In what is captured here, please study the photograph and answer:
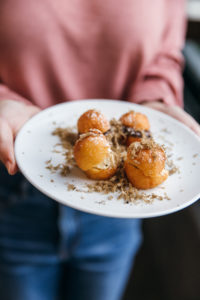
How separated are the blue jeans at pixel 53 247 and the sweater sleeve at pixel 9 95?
0.20 metres

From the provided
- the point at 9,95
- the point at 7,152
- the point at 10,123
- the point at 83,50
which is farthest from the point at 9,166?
the point at 83,50

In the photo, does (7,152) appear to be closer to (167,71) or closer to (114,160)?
(114,160)

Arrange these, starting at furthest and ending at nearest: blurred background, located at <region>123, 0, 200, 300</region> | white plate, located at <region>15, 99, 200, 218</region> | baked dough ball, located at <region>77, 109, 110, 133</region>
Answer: blurred background, located at <region>123, 0, 200, 300</region> → baked dough ball, located at <region>77, 109, 110, 133</region> → white plate, located at <region>15, 99, 200, 218</region>

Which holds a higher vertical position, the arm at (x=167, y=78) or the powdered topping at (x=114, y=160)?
the arm at (x=167, y=78)

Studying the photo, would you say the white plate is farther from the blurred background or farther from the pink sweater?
the blurred background

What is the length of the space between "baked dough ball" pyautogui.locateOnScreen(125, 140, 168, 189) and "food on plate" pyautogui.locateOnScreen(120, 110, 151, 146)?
79 mm

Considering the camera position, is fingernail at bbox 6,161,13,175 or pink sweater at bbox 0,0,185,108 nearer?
fingernail at bbox 6,161,13,175

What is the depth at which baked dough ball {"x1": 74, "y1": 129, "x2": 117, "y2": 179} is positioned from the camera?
0.60 meters

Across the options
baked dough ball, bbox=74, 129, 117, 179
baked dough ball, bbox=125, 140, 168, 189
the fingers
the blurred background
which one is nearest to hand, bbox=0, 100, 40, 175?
the fingers

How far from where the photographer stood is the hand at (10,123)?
1.93 ft

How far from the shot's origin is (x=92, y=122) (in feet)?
2.19

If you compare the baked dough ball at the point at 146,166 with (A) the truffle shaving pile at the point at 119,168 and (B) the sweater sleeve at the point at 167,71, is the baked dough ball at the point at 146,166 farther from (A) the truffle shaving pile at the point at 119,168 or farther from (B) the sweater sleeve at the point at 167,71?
(B) the sweater sleeve at the point at 167,71

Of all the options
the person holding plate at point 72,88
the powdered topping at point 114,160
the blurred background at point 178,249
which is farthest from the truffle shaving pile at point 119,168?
the blurred background at point 178,249

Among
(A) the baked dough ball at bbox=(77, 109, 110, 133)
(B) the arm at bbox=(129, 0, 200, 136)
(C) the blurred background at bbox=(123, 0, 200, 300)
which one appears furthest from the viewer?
(C) the blurred background at bbox=(123, 0, 200, 300)
